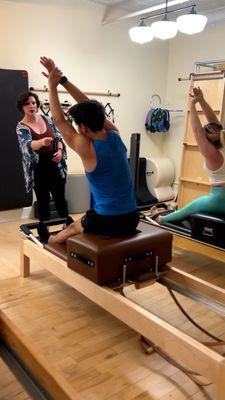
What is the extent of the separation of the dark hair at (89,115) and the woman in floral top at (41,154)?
49.8 inches

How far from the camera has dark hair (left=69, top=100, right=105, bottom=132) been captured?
191 cm

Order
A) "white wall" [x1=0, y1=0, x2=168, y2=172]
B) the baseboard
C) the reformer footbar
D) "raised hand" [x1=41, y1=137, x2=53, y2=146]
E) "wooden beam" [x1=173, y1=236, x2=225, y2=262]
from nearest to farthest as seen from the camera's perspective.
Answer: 1. the reformer footbar
2. "wooden beam" [x1=173, y1=236, x2=225, y2=262]
3. "raised hand" [x1=41, y1=137, x2=53, y2=146]
4. "white wall" [x1=0, y1=0, x2=168, y2=172]
5. the baseboard

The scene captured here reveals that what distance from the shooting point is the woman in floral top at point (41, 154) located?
3.22m

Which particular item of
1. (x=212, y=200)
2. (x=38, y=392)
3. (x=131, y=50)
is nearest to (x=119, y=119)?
(x=131, y=50)

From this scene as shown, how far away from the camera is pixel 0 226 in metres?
4.13

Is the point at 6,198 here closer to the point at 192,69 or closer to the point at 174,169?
the point at 174,169

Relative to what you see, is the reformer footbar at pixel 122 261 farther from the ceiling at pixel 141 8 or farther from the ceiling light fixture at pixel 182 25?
the ceiling at pixel 141 8

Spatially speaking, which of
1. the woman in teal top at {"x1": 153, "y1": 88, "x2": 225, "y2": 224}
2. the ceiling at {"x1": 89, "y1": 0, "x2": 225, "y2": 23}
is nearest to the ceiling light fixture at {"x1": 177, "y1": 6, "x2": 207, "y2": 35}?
the woman in teal top at {"x1": 153, "y1": 88, "x2": 225, "y2": 224}

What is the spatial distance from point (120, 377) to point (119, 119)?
4.18 m

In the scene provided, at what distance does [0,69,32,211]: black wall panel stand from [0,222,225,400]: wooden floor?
1.19 metres

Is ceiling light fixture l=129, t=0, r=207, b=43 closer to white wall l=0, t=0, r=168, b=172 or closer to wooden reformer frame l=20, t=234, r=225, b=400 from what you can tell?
white wall l=0, t=0, r=168, b=172

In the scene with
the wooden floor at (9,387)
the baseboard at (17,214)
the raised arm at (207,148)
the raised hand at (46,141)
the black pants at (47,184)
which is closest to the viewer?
the wooden floor at (9,387)

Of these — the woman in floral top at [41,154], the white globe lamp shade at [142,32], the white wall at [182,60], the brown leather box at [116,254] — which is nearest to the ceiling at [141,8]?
the white wall at [182,60]

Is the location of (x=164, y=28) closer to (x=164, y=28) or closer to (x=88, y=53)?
(x=164, y=28)
